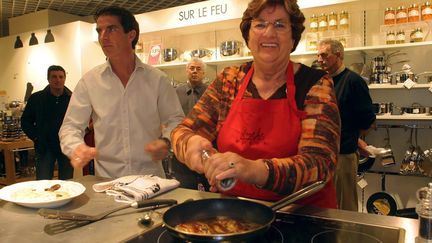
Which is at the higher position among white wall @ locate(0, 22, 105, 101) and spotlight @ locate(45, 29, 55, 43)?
spotlight @ locate(45, 29, 55, 43)

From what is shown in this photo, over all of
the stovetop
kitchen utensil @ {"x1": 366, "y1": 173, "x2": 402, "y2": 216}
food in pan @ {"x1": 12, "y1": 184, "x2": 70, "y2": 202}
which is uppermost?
food in pan @ {"x1": 12, "y1": 184, "x2": 70, "y2": 202}

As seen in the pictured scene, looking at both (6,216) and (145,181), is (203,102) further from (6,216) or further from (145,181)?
(6,216)

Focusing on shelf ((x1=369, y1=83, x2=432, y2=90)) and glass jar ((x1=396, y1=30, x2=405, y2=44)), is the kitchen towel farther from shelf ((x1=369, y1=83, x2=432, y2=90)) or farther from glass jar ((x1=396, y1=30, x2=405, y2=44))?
glass jar ((x1=396, y1=30, x2=405, y2=44))

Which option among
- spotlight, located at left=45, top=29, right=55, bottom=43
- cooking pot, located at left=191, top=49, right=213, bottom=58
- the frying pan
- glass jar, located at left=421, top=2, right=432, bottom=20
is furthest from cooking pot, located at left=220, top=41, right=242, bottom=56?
the frying pan

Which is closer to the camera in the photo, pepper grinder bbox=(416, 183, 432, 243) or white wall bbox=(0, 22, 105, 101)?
pepper grinder bbox=(416, 183, 432, 243)

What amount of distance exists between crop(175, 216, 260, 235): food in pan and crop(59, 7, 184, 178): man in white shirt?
35.9 inches

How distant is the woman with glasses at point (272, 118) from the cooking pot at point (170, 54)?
359cm

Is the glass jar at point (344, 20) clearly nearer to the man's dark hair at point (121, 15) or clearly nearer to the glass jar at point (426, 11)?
the glass jar at point (426, 11)

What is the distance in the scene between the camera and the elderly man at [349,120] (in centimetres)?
309

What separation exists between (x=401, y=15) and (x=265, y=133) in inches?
111

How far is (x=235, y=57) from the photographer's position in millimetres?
4410

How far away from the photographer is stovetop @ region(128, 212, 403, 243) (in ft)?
3.09

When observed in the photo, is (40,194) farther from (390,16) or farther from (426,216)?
(390,16)

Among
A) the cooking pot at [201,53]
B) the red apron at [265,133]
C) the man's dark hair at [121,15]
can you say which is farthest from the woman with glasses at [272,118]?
the cooking pot at [201,53]
